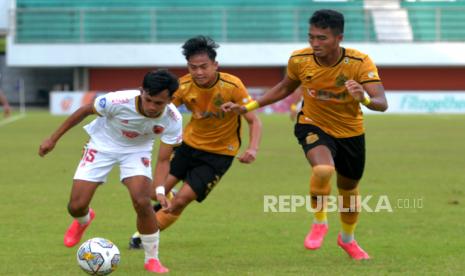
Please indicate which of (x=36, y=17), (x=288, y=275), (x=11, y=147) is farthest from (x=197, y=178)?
(x=36, y=17)

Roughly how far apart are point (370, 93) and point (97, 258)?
2.70m

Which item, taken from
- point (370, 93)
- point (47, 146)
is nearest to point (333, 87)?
point (370, 93)

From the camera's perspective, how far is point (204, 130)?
9.27m

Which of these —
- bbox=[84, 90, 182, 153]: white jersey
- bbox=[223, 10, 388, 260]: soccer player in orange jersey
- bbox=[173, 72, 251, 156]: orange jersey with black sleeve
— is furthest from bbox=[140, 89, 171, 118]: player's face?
bbox=[173, 72, 251, 156]: orange jersey with black sleeve

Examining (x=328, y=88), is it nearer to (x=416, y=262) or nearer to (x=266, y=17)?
(x=416, y=262)

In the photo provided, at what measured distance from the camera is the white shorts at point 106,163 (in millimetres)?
7836

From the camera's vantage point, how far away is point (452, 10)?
54812 mm

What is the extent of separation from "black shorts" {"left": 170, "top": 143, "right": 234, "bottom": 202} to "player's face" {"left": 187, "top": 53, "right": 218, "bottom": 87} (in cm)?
73

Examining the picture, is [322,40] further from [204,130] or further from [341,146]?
[204,130]

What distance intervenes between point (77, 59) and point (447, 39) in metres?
21.2

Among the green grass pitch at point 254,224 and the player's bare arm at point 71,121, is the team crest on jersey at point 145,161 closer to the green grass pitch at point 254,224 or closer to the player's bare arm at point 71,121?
the player's bare arm at point 71,121

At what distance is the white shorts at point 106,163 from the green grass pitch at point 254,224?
2.50 feet

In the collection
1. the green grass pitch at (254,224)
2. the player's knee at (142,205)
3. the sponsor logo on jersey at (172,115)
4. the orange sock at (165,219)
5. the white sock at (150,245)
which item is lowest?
the green grass pitch at (254,224)

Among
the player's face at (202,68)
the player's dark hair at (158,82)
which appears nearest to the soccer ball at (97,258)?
the player's dark hair at (158,82)
